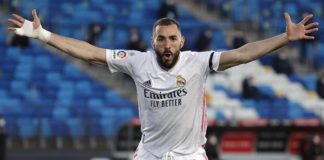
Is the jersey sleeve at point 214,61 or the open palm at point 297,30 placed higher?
the open palm at point 297,30

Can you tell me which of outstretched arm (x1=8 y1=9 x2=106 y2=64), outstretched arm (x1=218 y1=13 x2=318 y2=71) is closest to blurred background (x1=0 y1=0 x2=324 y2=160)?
outstretched arm (x1=8 y1=9 x2=106 y2=64)

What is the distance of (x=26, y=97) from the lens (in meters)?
20.2

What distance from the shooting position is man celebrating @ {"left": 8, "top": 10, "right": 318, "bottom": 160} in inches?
262

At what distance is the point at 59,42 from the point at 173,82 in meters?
0.97

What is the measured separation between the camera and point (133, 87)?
21.2 metres

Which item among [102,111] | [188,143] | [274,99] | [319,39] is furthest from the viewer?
[319,39]

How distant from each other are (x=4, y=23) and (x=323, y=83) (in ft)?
27.3

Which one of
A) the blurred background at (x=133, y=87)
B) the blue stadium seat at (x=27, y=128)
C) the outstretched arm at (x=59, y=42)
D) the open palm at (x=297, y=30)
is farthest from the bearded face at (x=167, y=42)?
the blue stadium seat at (x=27, y=128)

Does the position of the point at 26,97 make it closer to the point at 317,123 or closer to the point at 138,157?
the point at 317,123

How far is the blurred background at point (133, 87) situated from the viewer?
18.8 m

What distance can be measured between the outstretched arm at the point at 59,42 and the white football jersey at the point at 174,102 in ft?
1.30

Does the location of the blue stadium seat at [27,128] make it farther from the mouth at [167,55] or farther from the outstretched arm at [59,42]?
the mouth at [167,55]

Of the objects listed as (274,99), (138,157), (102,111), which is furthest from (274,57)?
(138,157)

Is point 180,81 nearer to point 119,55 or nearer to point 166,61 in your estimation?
point 166,61
